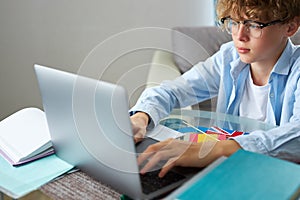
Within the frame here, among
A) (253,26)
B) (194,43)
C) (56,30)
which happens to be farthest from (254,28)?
(56,30)

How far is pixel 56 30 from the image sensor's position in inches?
88.0

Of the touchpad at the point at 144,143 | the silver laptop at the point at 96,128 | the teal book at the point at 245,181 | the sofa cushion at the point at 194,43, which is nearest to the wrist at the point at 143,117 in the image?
the touchpad at the point at 144,143

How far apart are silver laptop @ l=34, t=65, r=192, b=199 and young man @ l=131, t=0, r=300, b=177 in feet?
0.35

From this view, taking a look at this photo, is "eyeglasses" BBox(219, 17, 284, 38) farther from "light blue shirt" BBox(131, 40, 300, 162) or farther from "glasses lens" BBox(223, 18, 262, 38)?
"light blue shirt" BBox(131, 40, 300, 162)

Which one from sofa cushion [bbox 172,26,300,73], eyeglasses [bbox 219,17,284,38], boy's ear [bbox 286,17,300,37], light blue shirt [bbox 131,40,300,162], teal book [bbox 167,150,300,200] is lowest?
sofa cushion [bbox 172,26,300,73]

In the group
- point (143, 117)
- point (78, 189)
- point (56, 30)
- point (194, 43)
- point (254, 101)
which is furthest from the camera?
point (56, 30)

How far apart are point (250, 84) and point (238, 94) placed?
52 mm

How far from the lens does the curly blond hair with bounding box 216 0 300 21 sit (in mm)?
1108

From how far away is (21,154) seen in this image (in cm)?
88

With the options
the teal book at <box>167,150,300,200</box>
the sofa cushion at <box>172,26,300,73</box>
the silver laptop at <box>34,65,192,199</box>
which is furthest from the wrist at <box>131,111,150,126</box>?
the sofa cushion at <box>172,26,300,73</box>

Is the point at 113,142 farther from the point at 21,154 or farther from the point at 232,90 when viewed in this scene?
the point at 232,90

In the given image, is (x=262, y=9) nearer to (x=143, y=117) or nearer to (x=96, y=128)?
(x=143, y=117)

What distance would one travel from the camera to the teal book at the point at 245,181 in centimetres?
Answer: 61

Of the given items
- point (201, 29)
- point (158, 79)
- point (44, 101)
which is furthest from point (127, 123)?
point (201, 29)
